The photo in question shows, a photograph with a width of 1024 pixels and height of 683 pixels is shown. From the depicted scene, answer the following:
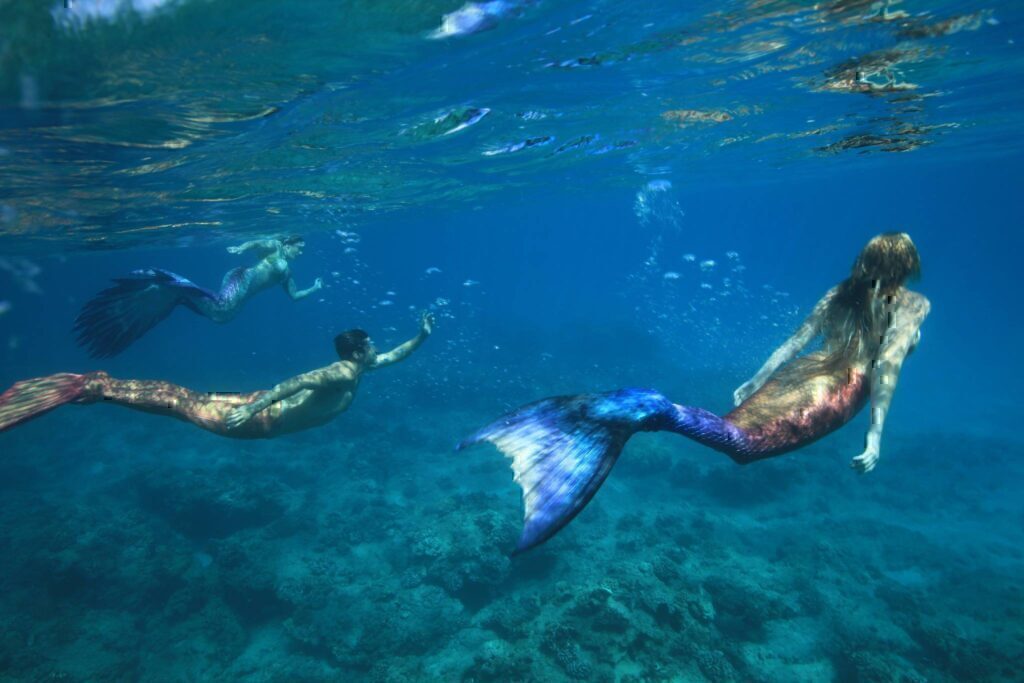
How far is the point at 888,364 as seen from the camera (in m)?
3.88

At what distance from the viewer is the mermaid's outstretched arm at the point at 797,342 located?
4.83m

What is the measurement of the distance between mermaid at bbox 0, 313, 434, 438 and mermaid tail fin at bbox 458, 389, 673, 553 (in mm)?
4955

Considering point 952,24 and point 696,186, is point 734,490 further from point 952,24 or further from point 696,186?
point 696,186

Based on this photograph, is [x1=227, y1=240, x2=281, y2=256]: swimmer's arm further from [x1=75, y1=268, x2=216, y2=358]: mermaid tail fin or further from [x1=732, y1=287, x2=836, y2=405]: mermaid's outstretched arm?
[x1=732, y1=287, x2=836, y2=405]: mermaid's outstretched arm

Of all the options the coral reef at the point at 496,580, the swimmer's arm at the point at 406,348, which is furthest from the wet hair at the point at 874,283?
the coral reef at the point at 496,580

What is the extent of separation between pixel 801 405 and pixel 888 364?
0.96 metres

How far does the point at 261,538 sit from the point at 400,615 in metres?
5.71

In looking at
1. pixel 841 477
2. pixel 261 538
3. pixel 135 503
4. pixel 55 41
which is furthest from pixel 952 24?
pixel 135 503

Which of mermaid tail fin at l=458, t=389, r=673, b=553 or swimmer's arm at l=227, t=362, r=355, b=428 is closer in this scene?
mermaid tail fin at l=458, t=389, r=673, b=553

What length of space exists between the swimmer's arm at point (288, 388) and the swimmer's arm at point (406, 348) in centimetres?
86

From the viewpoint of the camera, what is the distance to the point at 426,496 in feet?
55.9

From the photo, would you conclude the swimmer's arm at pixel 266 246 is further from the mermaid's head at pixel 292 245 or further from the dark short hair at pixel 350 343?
the dark short hair at pixel 350 343

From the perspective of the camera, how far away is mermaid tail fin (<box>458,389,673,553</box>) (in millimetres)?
2590

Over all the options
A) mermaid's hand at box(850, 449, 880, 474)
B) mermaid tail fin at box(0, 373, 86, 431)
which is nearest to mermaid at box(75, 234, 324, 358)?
mermaid tail fin at box(0, 373, 86, 431)
